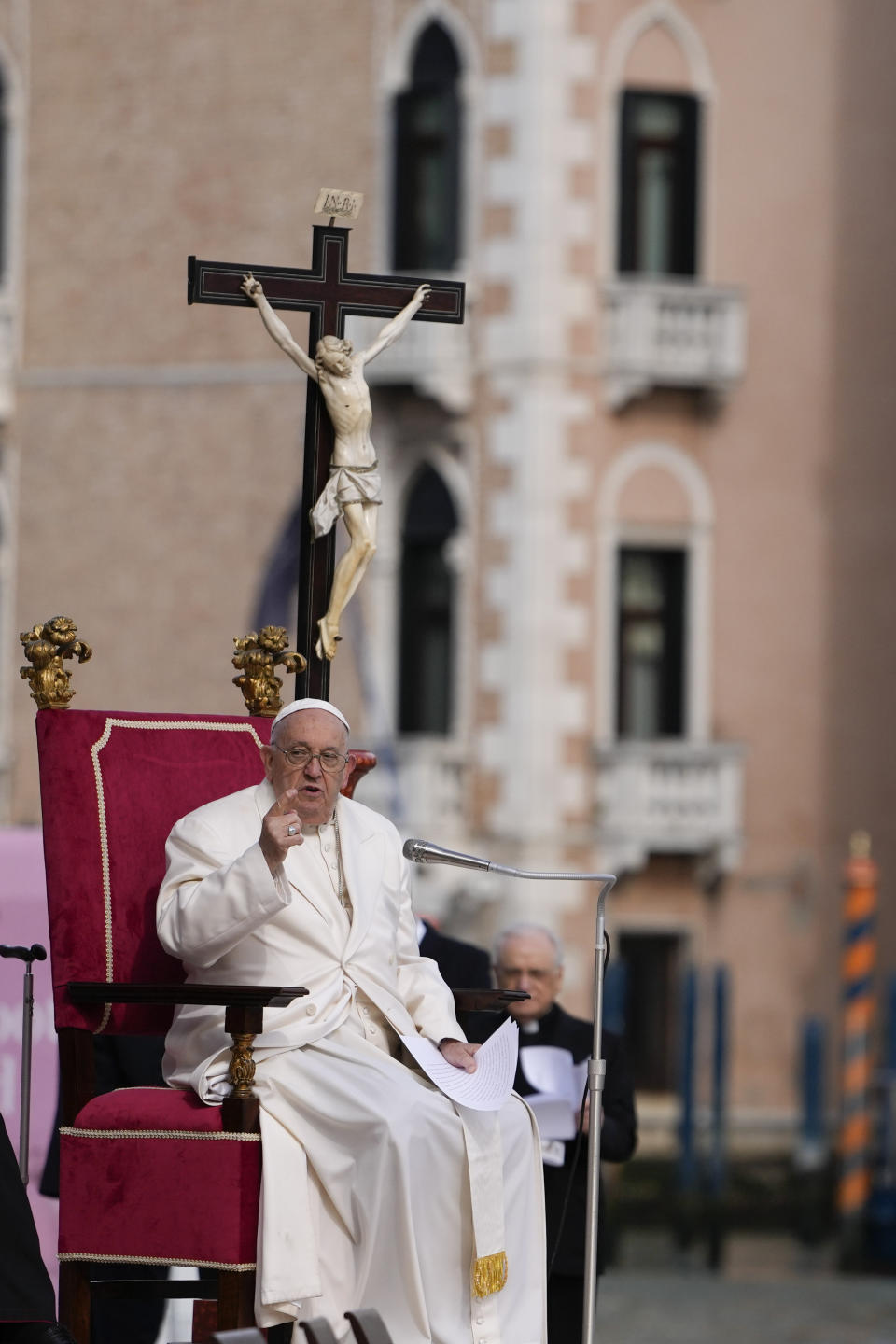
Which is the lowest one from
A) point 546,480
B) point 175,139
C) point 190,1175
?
point 190,1175

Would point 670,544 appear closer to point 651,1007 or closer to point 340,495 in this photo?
point 651,1007

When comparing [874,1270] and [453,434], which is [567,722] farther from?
[874,1270]

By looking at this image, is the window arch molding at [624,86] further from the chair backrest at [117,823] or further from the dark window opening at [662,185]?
the chair backrest at [117,823]

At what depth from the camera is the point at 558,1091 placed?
23.4ft

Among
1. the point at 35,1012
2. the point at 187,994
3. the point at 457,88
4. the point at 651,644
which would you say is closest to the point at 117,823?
the point at 187,994

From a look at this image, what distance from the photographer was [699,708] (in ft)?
62.2

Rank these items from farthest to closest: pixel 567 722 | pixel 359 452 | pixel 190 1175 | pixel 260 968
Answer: pixel 567 722 < pixel 359 452 < pixel 260 968 < pixel 190 1175

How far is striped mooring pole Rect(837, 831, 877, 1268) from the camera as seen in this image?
17.5 metres

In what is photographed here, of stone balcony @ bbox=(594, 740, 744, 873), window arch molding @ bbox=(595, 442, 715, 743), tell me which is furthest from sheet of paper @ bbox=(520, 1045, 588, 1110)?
window arch molding @ bbox=(595, 442, 715, 743)

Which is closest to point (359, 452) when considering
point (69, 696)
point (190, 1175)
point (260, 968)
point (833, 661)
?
point (69, 696)

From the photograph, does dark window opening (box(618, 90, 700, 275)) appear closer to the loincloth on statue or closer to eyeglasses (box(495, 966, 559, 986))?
eyeglasses (box(495, 966, 559, 986))

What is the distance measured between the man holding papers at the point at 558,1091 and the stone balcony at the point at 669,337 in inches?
462

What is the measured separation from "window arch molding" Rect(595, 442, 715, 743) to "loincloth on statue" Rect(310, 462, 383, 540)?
12.0 m

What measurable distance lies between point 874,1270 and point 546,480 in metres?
5.67
